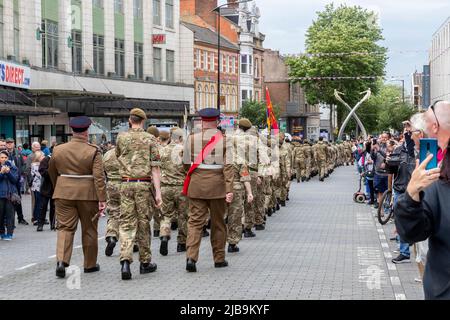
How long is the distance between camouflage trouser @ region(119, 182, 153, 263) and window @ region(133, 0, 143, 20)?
142 feet

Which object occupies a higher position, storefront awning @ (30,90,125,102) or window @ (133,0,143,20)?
window @ (133,0,143,20)

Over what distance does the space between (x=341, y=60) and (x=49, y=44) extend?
131 ft

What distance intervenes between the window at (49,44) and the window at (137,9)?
1095 centimetres

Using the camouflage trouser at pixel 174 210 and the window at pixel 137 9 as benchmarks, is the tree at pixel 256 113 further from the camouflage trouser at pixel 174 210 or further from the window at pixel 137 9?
the camouflage trouser at pixel 174 210

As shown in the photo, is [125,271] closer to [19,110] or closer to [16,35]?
[19,110]

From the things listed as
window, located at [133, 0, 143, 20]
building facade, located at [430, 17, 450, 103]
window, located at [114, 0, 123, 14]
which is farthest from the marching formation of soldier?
building facade, located at [430, 17, 450, 103]

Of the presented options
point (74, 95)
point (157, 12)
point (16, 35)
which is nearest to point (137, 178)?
point (74, 95)

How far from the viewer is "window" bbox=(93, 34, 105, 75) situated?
47.2 meters

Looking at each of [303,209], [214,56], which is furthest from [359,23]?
[303,209]

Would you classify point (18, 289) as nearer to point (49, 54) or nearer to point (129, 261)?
point (129, 261)

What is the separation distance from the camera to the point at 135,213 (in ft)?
33.8

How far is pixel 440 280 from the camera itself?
4117 mm

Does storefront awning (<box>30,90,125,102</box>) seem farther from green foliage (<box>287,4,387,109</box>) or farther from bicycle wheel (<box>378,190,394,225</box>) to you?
green foliage (<box>287,4,387,109</box>)
